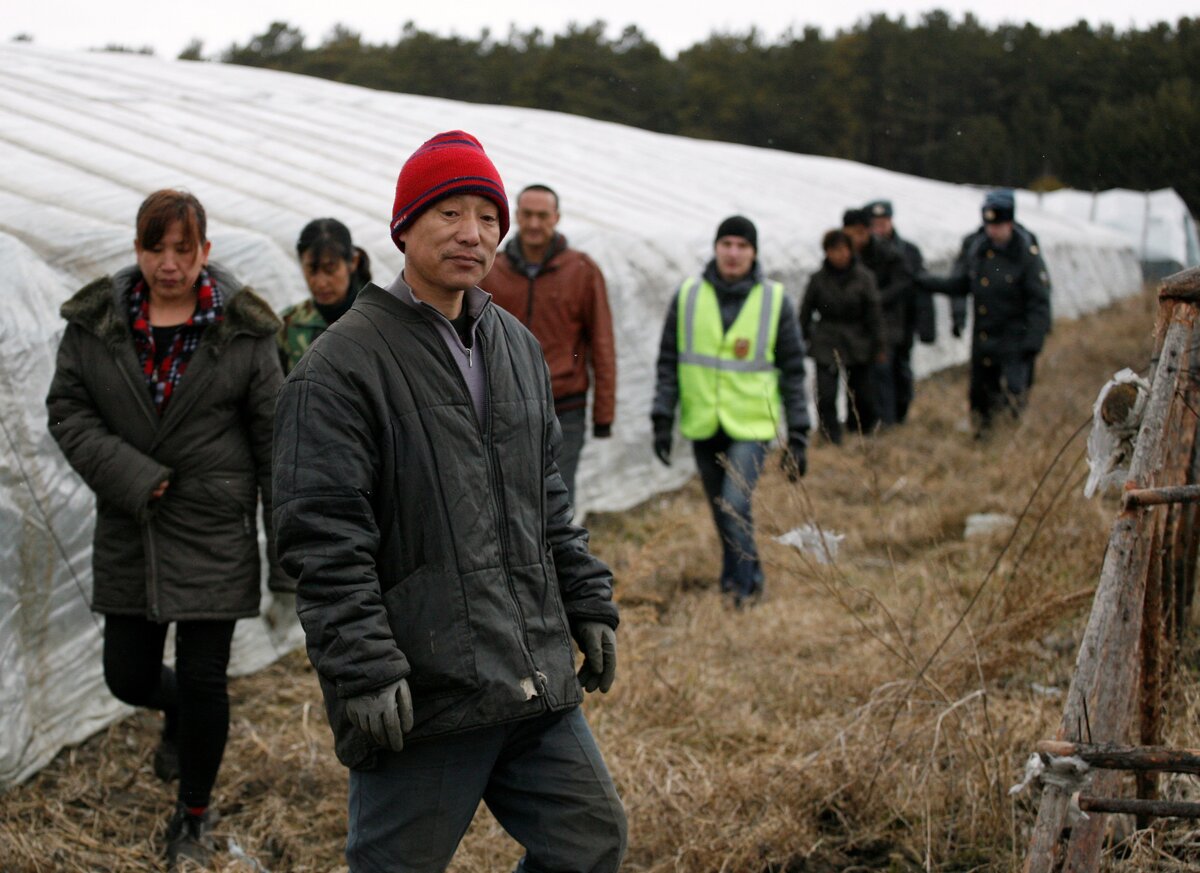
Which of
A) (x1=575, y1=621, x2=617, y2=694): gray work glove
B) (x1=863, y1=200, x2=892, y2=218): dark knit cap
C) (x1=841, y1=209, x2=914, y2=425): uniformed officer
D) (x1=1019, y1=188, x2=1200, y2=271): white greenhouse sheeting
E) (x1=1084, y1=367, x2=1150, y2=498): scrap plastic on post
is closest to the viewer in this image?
(x1=575, y1=621, x2=617, y2=694): gray work glove

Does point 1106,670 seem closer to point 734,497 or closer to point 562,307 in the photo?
point 734,497

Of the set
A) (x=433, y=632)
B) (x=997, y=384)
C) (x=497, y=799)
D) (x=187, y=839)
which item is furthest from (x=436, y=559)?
(x=997, y=384)

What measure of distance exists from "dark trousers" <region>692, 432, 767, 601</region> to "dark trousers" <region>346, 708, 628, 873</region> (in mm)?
2821

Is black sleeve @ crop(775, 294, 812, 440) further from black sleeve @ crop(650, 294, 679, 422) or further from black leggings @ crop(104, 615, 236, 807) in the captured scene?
black leggings @ crop(104, 615, 236, 807)

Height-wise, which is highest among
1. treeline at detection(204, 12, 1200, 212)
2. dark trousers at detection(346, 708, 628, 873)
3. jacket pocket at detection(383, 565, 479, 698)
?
treeline at detection(204, 12, 1200, 212)

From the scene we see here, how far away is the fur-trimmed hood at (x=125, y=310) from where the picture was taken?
3.02 m

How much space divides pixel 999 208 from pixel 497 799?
6385 mm

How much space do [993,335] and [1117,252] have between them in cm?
1341

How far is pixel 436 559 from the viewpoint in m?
1.98

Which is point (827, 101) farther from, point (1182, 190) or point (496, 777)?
point (496, 777)

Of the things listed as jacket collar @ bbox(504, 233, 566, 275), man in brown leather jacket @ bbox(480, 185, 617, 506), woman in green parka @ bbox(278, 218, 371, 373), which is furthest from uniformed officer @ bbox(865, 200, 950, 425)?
woman in green parka @ bbox(278, 218, 371, 373)

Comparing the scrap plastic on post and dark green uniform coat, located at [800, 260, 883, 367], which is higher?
the scrap plastic on post

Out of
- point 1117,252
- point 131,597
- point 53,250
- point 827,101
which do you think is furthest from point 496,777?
point 827,101

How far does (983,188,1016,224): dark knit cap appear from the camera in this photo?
Result: 761 centimetres
